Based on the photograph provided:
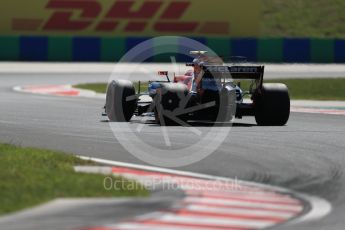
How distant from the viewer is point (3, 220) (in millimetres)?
8797

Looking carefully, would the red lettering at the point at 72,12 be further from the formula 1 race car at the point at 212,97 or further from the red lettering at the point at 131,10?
the formula 1 race car at the point at 212,97

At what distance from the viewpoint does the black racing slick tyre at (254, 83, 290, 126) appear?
18438 mm

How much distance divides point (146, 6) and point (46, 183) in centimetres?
3803

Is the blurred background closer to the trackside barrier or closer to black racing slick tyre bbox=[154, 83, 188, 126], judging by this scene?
the trackside barrier

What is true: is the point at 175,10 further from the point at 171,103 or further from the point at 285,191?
the point at 285,191

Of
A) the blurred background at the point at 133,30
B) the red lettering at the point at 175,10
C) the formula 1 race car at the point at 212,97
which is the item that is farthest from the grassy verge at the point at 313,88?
the red lettering at the point at 175,10

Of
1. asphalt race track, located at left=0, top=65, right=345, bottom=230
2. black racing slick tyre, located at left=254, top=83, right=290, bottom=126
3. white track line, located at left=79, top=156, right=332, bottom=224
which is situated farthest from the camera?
black racing slick tyre, located at left=254, top=83, right=290, bottom=126

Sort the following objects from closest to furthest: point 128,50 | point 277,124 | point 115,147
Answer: point 115,147 → point 277,124 → point 128,50

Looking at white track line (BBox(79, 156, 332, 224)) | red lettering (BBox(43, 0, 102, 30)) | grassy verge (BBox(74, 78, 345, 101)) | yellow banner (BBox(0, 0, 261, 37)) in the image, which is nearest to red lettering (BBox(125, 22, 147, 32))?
yellow banner (BBox(0, 0, 261, 37))

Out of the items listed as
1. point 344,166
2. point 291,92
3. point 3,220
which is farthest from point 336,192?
point 291,92

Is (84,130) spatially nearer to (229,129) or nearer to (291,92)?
(229,129)

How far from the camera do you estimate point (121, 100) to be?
18938mm

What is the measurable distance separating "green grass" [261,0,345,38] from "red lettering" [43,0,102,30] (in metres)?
9.14

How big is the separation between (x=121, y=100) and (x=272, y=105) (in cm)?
273
